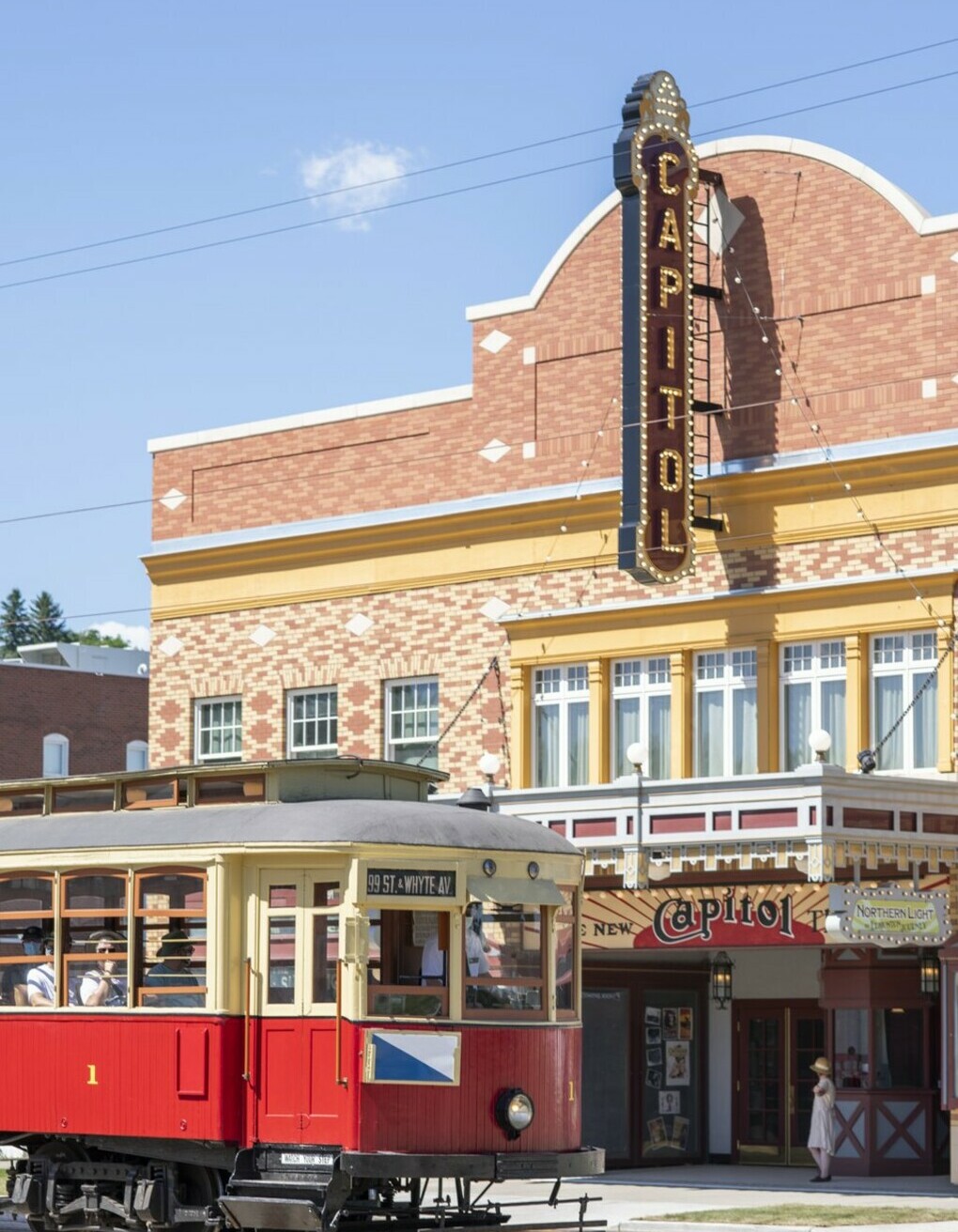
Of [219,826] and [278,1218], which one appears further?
[219,826]

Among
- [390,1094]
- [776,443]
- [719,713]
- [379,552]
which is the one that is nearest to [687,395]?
[776,443]

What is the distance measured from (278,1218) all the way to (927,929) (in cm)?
1038

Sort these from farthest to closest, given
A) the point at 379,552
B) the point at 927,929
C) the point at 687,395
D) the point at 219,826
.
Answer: the point at 379,552
the point at 687,395
the point at 927,929
the point at 219,826

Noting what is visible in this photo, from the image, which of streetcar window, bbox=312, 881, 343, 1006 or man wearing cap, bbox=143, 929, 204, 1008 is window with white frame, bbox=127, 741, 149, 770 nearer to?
man wearing cap, bbox=143, 929, 204, 1008

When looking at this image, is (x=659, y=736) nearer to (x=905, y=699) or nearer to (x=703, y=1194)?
(x=905, y=699)

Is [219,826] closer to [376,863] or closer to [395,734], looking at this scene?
[376,863]

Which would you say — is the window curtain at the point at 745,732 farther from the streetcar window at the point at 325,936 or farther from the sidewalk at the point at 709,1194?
the streetcar window at the point at 325,936

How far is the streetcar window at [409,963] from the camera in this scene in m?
14.8

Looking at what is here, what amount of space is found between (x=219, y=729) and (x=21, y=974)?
14.2 metres

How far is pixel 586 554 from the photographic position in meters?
27.1

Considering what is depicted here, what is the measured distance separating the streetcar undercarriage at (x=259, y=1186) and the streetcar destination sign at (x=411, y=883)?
1.63 meters

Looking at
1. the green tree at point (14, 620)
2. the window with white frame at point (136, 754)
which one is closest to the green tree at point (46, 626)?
the green tree at point (14, 620)

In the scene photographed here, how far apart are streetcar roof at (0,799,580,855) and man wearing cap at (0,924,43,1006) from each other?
0.58 metres

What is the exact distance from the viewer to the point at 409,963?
15070 mm
